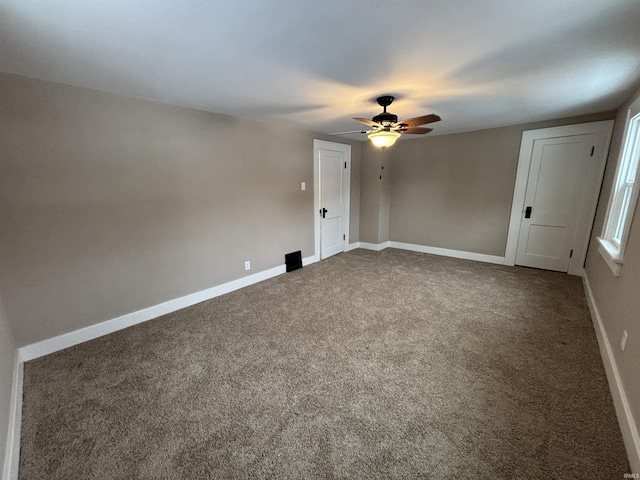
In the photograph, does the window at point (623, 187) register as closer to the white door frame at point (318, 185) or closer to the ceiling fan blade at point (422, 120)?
the ceiling fan blade at point (422, 120)

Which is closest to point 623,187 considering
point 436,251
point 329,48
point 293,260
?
point 436,251

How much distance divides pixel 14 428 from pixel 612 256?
14.0 ft

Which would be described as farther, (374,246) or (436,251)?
(374,246)

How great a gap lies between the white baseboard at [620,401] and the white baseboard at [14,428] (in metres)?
2.97

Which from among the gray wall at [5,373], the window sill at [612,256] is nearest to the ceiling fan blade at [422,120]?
the window sill at [612,256]

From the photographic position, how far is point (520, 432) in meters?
1.52

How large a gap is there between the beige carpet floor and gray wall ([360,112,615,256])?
1772 millimetres

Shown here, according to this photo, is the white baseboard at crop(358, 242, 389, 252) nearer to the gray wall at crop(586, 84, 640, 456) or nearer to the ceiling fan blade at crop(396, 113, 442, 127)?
the gray wall at crop(586, 84, 640, 456)

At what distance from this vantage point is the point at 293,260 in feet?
13.9

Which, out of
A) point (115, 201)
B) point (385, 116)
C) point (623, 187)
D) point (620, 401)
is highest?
point (385, 116)

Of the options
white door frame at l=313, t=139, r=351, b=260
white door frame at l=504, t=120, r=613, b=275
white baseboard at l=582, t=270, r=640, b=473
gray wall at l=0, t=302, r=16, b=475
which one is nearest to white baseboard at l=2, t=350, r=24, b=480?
gray wall at l=0, t=302, r=16, b=475

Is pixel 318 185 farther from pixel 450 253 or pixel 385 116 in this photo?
pixel 450 253

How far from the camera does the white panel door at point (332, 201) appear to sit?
4545mm

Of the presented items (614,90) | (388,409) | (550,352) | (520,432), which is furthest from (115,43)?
(614,90)
